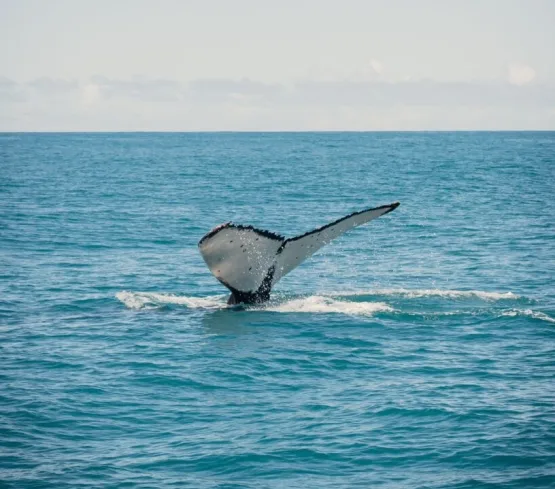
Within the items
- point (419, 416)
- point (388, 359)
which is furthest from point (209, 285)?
point (419, 416)

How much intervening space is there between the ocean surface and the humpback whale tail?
3.83 ft

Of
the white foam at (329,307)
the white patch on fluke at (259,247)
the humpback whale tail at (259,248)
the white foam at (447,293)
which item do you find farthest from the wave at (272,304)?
the white patch on fluke at (259,247)

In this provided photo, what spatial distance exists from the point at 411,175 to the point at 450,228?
36909 millimetres

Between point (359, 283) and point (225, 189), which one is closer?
point (359, 283)

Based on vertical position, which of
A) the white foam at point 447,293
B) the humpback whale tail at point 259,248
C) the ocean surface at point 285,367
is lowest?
the ocean surface at point 285,367

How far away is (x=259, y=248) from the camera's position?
Result: 16047 millimetres

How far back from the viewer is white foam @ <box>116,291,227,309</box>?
65.4ft

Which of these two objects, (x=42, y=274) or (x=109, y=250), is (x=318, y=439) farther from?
(x=109, y=250)

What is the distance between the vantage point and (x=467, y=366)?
15.3 meters

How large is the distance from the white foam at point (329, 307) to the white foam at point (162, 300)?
1.32 m

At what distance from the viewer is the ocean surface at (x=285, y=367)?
11461 millimetres

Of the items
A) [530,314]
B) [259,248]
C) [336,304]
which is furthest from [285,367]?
[530,314]

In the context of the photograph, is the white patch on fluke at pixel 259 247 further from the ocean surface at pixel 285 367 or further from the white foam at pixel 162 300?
the white foam at pixel 162 300

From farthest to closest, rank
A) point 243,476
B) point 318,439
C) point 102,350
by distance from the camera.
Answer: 1. point 102,350
2. point 318,439
3. point 243,476
